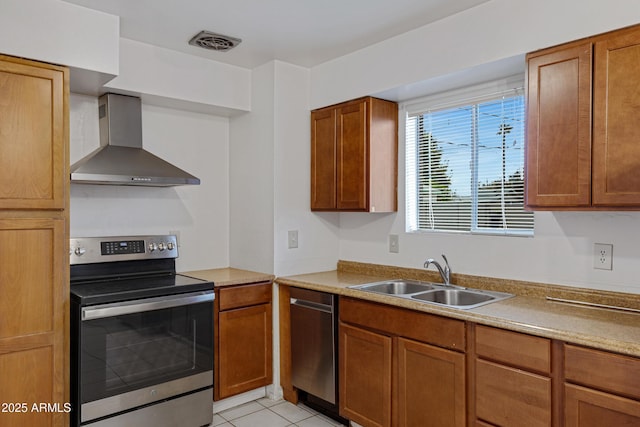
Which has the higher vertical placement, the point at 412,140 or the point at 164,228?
the point at 412,140

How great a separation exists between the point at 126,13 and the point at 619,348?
9.01 ft

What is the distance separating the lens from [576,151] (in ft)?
6.40

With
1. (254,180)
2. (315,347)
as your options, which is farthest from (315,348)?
(254,180)

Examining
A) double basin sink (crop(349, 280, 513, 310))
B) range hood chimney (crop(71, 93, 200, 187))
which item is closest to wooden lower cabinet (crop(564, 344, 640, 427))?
double basin sink (crop(349, 280, 513, 310))

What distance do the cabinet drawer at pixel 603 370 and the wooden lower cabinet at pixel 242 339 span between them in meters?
1.92

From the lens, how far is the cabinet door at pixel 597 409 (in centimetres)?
157

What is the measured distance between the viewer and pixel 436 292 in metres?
2.68

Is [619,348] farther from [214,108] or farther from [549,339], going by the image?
[214,108]

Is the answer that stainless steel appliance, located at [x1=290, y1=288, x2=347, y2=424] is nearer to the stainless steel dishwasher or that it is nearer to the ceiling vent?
the stainless steel dishwasher

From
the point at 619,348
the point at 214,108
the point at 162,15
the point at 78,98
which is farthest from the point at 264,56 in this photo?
the point at 619,348

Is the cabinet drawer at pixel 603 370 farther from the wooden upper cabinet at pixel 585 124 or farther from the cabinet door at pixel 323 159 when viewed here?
the cabinet door at pixel 323 159

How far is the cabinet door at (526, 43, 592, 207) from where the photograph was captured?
1928 mm

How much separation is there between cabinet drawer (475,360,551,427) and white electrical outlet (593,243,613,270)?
729 mm

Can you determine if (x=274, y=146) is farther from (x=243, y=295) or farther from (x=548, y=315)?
(x=548, y=315)
